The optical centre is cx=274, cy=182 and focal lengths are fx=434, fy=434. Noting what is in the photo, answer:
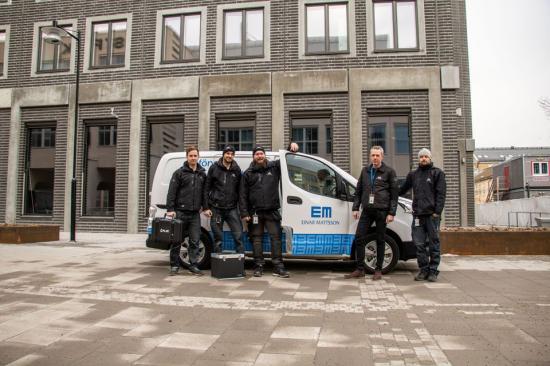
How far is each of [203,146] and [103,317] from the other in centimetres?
961

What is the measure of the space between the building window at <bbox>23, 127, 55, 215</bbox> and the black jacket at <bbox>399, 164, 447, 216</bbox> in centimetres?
1284

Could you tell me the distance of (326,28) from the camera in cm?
1367

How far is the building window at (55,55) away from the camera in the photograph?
15.4 metres

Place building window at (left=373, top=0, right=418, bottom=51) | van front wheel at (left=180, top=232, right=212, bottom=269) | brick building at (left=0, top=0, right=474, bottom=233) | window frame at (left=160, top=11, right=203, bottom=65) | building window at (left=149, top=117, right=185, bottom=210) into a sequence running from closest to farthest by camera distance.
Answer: van front wheel at (left=180, top=232, right=212, bottom=269), brick building at (left=0, top=0, right=474, bottom=233), building window at (left=373, top=0, right=418, bottom=51), window frame at (left=160, top=11, right=203, bottom=65), building window at (left=149, top=117, right=185, bottom=210)

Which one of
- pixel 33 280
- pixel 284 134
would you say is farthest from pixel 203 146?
pixel 33 280

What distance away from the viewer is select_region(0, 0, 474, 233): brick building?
13031mm

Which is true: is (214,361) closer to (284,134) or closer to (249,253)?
(249,253)

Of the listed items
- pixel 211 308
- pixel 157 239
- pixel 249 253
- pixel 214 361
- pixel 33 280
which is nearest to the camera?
pixel 214 361

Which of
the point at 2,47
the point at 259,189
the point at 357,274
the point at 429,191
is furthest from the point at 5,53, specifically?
the point at 429,191

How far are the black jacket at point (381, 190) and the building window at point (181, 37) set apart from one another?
373 inches

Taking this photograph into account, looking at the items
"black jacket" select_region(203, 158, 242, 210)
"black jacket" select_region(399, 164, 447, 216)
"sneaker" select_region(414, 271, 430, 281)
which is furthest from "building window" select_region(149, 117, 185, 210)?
"sneaker" select_region(414, 271, 430, 281)

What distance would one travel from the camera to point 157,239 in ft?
22.5

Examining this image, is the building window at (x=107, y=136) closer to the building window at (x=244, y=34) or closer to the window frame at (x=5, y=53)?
the window frame at (x=5, y=53)

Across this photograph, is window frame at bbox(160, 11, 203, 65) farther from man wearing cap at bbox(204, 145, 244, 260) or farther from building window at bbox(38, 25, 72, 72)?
man wearing cap at bbox(204, 145, 244, 260)
